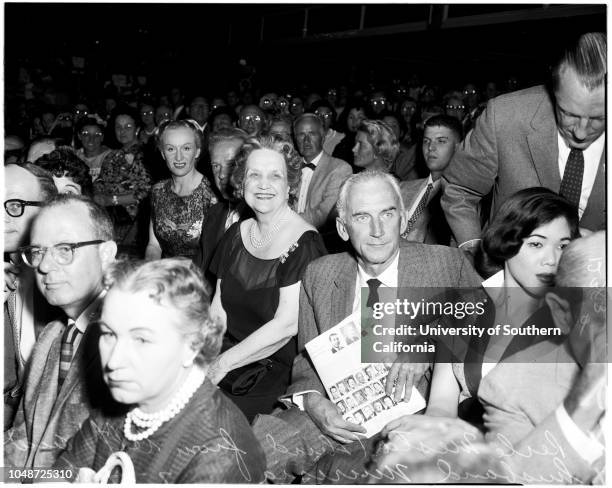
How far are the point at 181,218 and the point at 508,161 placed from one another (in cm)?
185

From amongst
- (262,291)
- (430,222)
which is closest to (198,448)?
(262,291)

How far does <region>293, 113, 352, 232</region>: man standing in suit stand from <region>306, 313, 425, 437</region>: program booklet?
5.56ft

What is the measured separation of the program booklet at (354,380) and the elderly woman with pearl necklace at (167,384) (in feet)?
1.62

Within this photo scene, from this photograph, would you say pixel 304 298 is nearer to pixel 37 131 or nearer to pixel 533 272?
pixel 533 272

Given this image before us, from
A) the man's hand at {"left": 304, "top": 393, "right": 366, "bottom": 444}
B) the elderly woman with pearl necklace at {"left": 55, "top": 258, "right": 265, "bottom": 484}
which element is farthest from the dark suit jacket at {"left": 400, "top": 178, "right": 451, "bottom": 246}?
the elderly woman with pearl necklace at {"left": 55, "top": 258, "right": 265, "bottom": 484}

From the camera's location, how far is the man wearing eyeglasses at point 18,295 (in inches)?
87.0

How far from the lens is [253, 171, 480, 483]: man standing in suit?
189cm

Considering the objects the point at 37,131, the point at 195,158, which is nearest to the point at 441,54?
the point at 37,131

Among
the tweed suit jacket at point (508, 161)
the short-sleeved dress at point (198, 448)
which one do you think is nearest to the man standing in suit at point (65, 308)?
the short-sleeved dress at point (198, 448)

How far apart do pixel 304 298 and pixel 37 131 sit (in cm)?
540

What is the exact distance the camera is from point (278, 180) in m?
2.54

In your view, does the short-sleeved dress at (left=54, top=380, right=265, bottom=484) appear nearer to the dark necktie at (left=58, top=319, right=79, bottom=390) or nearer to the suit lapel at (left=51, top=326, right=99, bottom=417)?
the suit lapel at (left=51, top=326, right=99, bottom=417)

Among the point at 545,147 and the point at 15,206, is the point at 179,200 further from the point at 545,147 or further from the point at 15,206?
the point at 545,147

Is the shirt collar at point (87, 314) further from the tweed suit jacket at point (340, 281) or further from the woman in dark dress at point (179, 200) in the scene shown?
the woman in dark dress at point (179, 200)
